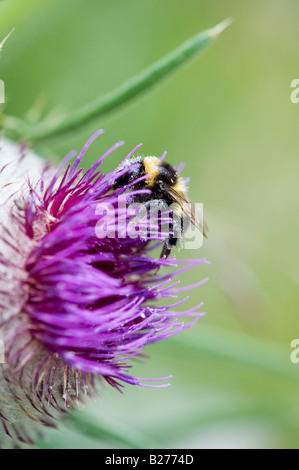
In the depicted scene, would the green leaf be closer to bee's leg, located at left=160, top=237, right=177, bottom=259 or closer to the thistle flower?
the thistle flower

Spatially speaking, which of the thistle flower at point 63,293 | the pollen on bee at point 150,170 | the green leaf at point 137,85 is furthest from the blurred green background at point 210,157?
the pollen on bee at point 150,170

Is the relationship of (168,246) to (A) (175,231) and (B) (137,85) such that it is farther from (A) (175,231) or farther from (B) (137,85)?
(B) (137,85)

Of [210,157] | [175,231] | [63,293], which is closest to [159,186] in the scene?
[175,231]

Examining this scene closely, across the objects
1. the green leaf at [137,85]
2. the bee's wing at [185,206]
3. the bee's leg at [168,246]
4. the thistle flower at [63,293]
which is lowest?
the thistle flower at [63,293]

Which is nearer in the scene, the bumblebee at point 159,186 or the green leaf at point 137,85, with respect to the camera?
the bumblebee at point 159,186

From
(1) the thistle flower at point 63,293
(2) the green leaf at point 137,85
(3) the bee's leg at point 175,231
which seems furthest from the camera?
(2) the green leaf at point 137,85

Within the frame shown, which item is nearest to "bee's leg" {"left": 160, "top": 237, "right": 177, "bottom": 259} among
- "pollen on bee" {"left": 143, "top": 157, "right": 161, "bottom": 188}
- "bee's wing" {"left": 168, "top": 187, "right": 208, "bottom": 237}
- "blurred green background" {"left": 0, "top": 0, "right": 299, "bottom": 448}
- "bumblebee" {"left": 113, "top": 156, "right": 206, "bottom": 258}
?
"bumblebee" {"left": 113, "top": 156, "right": 206, "bottom": 258}

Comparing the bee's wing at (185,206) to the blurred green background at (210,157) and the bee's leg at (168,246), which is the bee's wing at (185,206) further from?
the blurred green background at (210,157)

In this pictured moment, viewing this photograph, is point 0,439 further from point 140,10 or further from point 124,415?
point 140,10

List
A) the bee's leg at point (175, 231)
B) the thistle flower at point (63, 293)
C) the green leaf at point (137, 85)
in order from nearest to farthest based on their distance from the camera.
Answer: the thistle flower at point (63, 293)
the bee's leg at point (175, 231)
the green leaf at point (137, 85)
